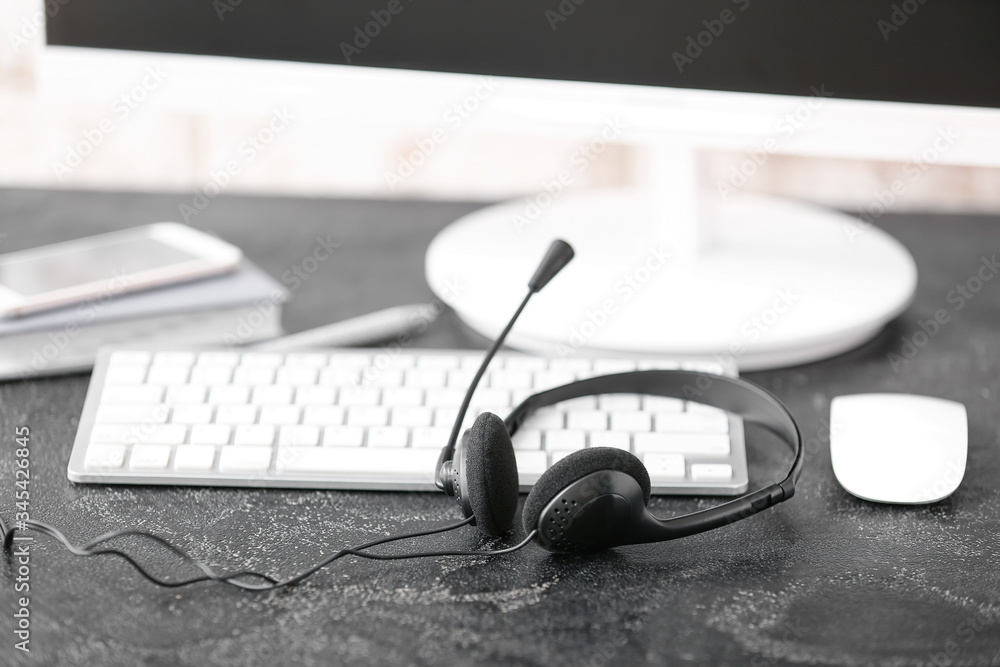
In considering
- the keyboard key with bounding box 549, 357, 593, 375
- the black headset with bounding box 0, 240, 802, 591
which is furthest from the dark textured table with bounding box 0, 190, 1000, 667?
the keyboard key with bounding box 549, 357, 593, 375

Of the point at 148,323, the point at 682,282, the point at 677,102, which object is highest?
the point at 677,102

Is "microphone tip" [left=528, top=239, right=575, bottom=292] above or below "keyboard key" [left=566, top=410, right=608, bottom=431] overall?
above

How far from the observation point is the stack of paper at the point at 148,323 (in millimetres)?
661

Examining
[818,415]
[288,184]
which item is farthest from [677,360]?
[288,184]

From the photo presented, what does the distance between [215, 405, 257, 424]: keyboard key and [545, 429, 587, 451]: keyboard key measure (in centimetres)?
17

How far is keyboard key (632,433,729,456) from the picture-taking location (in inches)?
21.8

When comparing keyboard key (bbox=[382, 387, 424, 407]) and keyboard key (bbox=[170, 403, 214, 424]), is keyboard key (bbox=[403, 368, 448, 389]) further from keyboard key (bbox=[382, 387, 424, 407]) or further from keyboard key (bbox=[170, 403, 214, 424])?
keyboard key (bbox=[170, 403, 214, 424])

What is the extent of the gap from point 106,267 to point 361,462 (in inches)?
12.1

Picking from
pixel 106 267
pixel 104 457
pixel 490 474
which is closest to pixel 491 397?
pixel 490 474

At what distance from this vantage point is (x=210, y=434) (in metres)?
0.56

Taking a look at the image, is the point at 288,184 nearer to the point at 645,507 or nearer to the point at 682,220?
the point at 682,220

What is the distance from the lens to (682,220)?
0.75 meters

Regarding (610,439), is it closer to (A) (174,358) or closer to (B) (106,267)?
(A) (174,358)

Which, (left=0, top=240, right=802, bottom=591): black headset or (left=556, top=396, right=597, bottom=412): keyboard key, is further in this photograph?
(left=556, top=396, right=597, bottom=412): keyboard key
